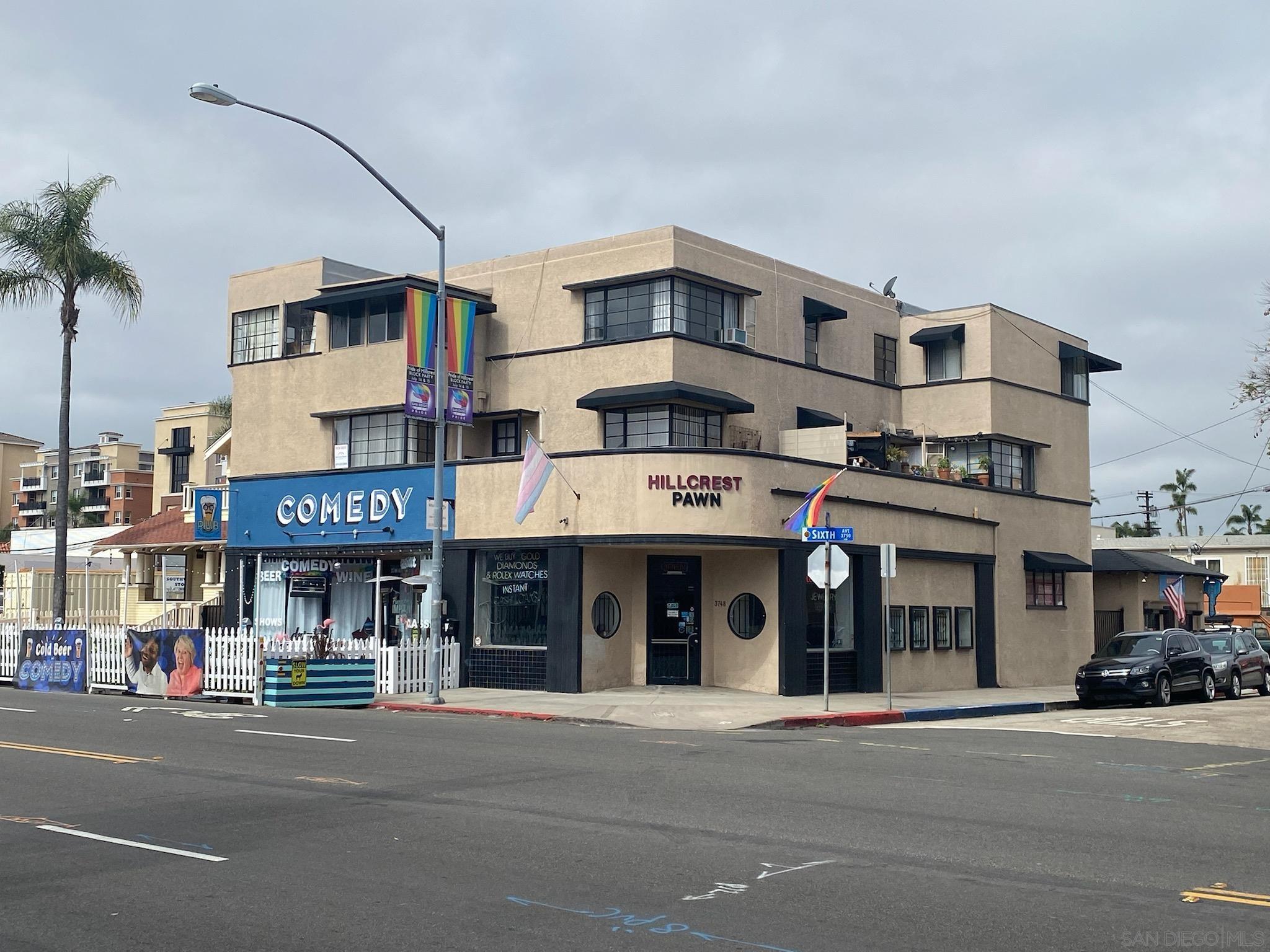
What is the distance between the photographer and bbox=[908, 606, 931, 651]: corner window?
30438 millimetres

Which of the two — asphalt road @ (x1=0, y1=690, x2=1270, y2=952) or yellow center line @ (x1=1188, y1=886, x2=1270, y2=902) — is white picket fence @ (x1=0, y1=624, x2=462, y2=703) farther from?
yellow center line @ (x1=1188, y1=886, x2=1270, y2=902)

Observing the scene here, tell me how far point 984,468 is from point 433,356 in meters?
15.2

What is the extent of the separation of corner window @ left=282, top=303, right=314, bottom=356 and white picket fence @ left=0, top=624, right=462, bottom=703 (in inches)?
369

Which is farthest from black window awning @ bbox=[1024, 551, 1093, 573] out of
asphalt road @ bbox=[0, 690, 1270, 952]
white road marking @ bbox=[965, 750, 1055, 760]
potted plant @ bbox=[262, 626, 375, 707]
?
white road marking @ bbox=[965, 750, 1055, 760]

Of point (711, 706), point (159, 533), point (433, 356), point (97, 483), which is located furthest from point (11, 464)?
point (711, 706)

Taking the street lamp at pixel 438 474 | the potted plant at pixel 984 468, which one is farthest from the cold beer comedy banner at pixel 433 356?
the potted plant at pixel 984 468

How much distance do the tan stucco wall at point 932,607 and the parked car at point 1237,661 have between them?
218 inches

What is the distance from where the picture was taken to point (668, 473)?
26.3m

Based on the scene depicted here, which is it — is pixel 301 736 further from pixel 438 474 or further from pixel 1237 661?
pixel 1237 661

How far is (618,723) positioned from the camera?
21.1m

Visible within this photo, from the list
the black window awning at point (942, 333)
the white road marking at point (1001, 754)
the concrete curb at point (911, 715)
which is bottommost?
the concrete curb at point (911, 715)

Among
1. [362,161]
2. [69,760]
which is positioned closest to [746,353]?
[362,161]

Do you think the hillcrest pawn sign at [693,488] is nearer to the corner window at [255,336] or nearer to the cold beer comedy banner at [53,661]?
the cold beer comedy banner at [53,661]

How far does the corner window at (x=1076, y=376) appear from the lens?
38.6 metres
